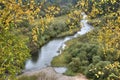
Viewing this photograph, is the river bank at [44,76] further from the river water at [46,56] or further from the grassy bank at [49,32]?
the grassy bank at [49,32]

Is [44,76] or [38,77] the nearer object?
[38,77]

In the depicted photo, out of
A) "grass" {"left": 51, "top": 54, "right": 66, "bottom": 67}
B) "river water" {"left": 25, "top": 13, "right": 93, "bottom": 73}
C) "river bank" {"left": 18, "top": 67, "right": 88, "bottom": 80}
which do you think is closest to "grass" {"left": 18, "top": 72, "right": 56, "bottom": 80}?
"river bank" {"left": 18, "top": 67, "right": 88, "bottom": 80}

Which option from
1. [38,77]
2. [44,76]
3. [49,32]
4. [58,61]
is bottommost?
[58,61]

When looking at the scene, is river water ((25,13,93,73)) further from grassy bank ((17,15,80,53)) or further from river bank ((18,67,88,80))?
river bank ((18,67,88,80))

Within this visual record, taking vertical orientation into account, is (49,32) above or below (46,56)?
above

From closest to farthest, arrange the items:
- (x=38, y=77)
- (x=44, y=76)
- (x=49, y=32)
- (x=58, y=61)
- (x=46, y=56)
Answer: (x=38, y=77), (x=44, y=76), (x=58, y=61), (x=46, y=56), (x=49, y=32)

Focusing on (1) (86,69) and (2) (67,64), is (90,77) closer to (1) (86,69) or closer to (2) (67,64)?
(1) (86,69)

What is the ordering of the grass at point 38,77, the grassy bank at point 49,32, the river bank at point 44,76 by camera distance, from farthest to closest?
the grassy bank at point 49,32 < the river bank at point 44,76 < the grass at point 38,77

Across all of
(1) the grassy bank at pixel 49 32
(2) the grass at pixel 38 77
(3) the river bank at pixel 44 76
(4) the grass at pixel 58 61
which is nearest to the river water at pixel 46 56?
(4) the grass at pixel 58 61

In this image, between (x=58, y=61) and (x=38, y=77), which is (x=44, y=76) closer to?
(x=38, y=77)

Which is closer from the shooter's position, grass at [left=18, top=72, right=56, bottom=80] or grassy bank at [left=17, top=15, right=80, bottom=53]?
grass at [left=18, top=72, right=56, bottom=80]

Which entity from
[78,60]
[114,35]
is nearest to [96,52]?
[78,60]

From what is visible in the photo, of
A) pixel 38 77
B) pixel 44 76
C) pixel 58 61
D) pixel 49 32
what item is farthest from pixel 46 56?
pixel 49 32

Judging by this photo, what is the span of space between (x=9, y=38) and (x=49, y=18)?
312 centimetres
